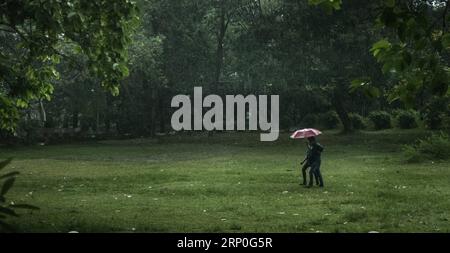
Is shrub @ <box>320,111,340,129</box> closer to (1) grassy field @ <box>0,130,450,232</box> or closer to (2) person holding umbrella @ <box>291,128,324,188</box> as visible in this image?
(1) grassy field @ <box>0,130,450,232</box>

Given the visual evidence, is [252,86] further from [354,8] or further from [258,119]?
[354,8]

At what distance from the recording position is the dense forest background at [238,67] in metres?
30.8

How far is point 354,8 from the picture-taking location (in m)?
29.9

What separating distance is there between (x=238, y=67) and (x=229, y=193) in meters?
34.7

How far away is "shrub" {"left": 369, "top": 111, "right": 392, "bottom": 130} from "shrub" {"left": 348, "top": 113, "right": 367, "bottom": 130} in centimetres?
60

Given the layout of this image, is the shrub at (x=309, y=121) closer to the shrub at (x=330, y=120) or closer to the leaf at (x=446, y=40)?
the shrub at (x=330, y=120)

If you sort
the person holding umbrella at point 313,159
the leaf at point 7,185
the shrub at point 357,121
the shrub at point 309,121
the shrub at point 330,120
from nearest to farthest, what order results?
the leaf at point 7,185 < the person holding umbrella at point 313,159 < the shrub at point 357,121 < the shrub at point 330,120 < the shrub at point 309,121

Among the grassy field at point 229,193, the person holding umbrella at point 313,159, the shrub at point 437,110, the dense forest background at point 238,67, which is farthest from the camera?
the dense forest background at point 238,67

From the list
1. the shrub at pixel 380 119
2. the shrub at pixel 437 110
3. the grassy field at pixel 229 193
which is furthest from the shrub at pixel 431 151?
the shrub at pixel 380 119

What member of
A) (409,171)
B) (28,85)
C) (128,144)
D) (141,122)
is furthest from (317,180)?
(141,122)

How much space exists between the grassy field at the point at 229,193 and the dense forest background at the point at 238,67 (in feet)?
19.5

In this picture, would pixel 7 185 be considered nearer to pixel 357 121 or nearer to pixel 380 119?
pixel 357 121

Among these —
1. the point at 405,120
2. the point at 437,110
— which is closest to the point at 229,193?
the point at 437,110

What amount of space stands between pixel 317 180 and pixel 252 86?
29.2 metres
